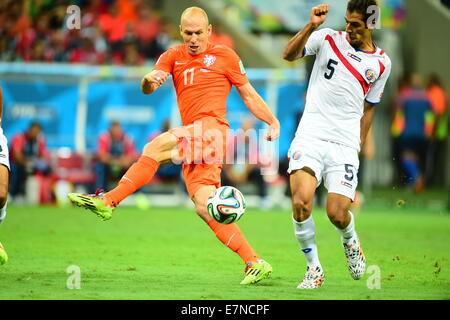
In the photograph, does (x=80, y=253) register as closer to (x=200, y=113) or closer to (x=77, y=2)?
(x=200, y=113)

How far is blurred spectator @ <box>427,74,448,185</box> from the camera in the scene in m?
21.2

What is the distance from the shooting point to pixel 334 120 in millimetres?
8156

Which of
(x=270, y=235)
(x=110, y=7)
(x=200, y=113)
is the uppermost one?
(x=110, y=7)

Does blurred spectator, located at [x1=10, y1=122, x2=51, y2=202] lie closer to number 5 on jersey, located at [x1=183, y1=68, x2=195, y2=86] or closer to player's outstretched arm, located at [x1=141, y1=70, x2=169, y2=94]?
number 5 on jersey, located at [x1=183, y1=68, x2=195, y2=86]

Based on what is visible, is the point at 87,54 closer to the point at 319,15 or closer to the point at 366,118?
the point at 366,118

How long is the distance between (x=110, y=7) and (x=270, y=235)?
9.79 meters

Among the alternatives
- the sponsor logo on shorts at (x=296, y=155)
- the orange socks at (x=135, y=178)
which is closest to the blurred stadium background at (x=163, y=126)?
the orange socks at (x=135, y=178)

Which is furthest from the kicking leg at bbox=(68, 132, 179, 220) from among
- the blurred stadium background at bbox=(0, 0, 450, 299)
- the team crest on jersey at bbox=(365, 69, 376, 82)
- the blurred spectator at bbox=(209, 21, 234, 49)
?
the blurred spectator at bbox=(209, 21, 234, 49)

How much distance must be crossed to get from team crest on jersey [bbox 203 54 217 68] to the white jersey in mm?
963

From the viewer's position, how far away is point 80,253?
10695mm

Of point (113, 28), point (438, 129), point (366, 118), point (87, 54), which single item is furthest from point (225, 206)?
point (438, 129)
